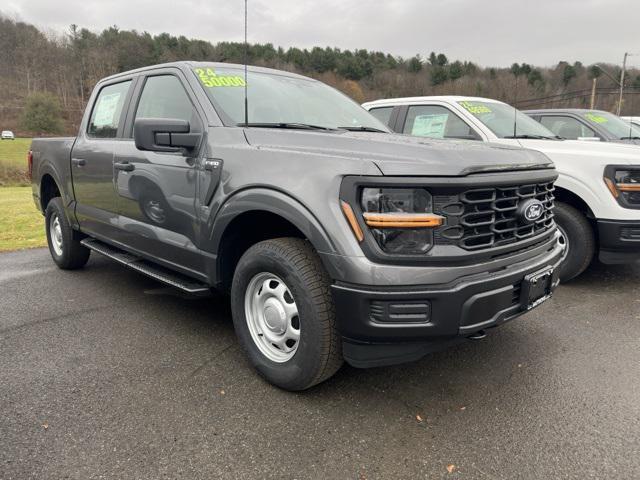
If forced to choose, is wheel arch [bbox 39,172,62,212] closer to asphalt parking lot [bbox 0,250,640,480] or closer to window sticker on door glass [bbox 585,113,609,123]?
asphalt parking lot [bbox 0,250,640,480]

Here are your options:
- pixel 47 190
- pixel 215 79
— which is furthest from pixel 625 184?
pixel 47 190

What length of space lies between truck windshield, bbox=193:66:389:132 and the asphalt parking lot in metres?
1.60

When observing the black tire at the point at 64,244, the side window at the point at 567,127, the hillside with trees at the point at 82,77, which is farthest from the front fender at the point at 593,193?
the hillside with trees at the point at 82,77

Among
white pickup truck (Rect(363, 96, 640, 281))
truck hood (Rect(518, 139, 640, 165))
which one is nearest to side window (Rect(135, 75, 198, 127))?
white pickup truck (Rect(363, 96, 640, 281))

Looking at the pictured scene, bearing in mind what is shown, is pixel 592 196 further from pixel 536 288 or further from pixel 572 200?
pixel 536 288

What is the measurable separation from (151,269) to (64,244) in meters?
2.05

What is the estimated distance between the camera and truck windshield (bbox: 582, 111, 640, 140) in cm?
772

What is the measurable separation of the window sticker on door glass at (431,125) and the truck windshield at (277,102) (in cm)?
197

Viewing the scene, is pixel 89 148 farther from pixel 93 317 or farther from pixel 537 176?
pixel 537 176

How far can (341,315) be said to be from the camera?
240 centimetres

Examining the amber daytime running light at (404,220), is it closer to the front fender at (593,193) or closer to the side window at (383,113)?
the front fender at (593,193)

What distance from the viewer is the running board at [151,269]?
3.32 metres

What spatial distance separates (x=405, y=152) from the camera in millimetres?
2398

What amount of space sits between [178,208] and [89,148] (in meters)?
1.66
